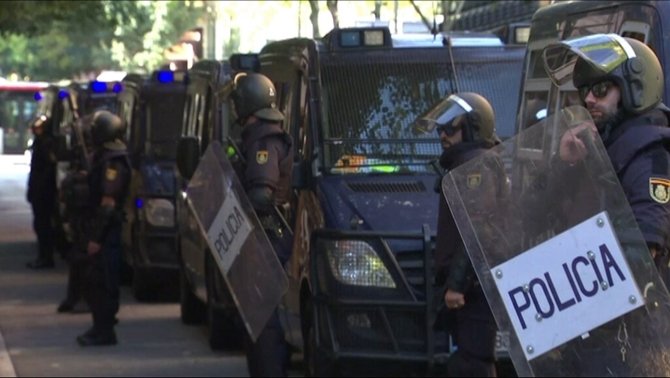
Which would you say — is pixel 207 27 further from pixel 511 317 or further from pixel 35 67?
pixel 511 317

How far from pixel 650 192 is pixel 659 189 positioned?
0.11 ft

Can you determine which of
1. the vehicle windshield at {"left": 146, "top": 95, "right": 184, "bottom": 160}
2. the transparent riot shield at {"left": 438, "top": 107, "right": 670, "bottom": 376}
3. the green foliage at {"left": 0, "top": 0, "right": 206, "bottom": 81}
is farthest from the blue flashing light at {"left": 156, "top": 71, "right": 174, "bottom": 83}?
the green foliage at {"left": 0, "top": 0, "right": 206, "bottom": 81}

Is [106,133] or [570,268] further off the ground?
[570,268]

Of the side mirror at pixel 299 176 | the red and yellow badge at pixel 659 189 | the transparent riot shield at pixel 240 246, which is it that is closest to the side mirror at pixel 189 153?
the transparent riot shield at pixel 240 246

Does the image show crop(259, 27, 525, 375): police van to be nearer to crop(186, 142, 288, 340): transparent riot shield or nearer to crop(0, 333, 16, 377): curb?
crop(186, 142, 288, 340): transparent riot shield

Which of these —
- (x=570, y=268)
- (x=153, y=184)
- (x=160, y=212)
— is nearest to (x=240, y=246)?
(x=570, y=268)

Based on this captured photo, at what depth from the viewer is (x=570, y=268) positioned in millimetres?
4777

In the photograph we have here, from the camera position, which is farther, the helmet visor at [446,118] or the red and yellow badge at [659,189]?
the helmet visor at [446,118]

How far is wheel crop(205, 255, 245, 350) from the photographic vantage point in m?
10.5

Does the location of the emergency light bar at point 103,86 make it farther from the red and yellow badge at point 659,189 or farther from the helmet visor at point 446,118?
the red and yellow badge at point 659,189

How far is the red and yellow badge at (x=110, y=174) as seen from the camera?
36.8 feet

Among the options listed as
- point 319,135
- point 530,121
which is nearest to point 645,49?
point 530,121

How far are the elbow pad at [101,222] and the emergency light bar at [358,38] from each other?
8.05 ft

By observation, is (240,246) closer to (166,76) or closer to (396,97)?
(396,97)
